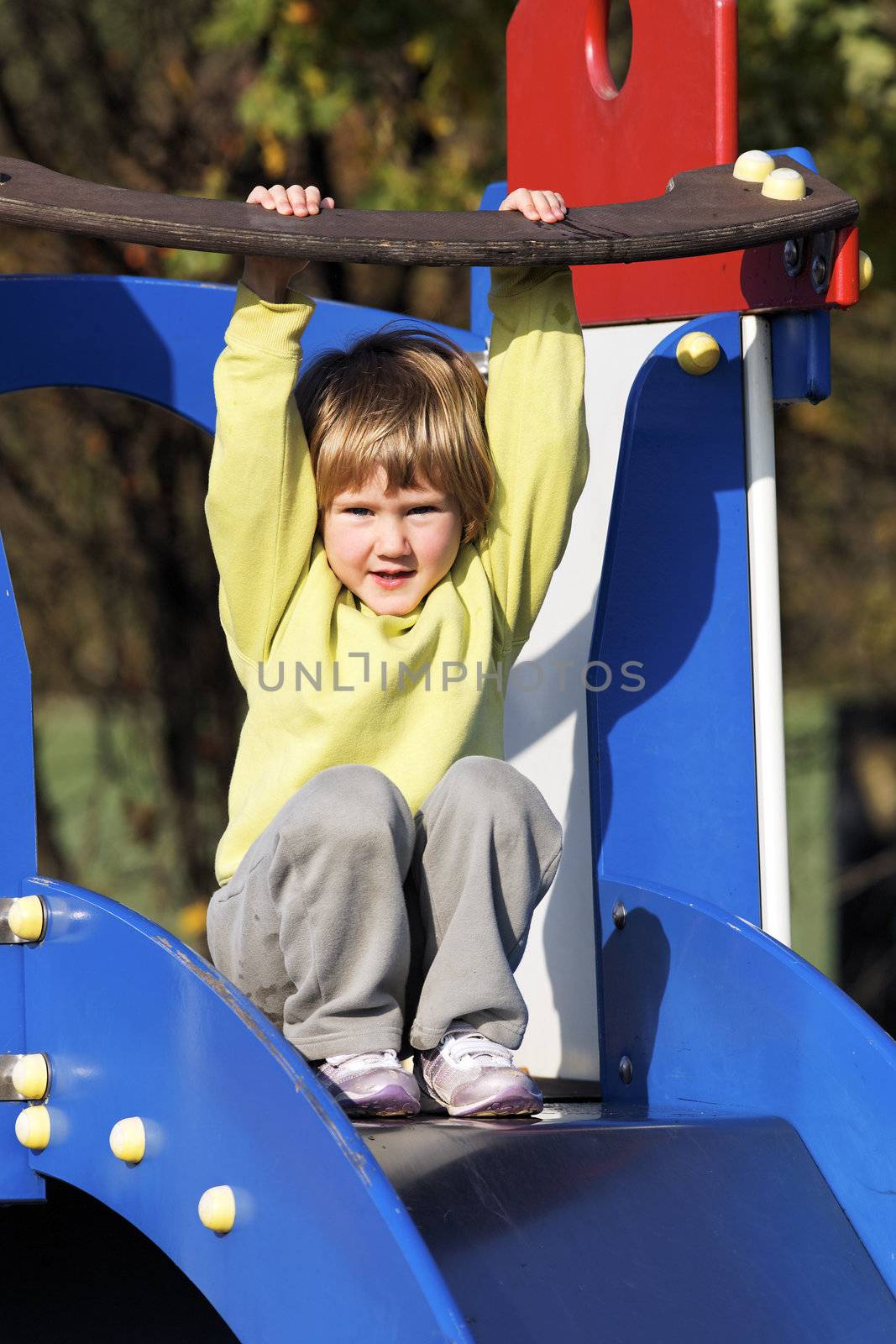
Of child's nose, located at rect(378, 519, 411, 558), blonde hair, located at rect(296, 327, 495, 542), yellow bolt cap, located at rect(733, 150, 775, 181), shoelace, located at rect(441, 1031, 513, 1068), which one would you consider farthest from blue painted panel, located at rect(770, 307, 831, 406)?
shoelace, located at rect(441, 1031, 513, 1068)

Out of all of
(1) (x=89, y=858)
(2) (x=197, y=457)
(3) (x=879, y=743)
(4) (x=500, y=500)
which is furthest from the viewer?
(3) (x=879, y=743)

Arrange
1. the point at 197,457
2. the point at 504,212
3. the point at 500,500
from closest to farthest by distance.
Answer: the point at 504,212
the point at 500,500
the point at 197,457

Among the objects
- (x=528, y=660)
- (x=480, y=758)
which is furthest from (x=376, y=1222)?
(x=528, y=660)

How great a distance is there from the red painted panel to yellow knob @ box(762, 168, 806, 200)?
190 mm

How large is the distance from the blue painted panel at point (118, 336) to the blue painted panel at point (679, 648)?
0.62 metres

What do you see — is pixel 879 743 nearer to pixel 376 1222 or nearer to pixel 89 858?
pixel 89 858

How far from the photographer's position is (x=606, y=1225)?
154cm

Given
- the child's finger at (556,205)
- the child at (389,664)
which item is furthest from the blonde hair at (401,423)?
the child's finger at (556,205)

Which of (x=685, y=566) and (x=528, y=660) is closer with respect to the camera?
(x=685, y=566)

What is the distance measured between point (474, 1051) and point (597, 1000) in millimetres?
465

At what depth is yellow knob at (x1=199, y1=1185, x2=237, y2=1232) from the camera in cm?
146

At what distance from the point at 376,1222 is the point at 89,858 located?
4771 millimetres

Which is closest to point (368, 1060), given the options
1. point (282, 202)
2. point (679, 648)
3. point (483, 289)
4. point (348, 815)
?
point (348, 815)

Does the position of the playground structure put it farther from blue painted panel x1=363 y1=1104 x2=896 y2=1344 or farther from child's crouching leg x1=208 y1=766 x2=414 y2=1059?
child's crouching leg x1=208 y1=766 x2=414 y2=1059
